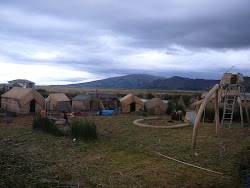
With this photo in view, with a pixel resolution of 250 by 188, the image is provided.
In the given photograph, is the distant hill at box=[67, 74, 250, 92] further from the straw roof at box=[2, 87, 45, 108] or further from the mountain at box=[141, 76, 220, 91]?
the straw roof at box=[2, 87, 45, 108]

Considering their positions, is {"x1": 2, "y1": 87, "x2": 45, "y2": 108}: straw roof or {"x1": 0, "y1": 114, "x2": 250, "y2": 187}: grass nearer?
{"x1": 0, "y1": 114, "x2": 250, "y2": 187}: grass

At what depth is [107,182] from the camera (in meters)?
3.81

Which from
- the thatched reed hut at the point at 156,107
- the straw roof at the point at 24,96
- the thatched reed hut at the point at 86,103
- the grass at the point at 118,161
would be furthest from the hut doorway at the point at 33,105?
the thatched reed hut at the point at 156,107

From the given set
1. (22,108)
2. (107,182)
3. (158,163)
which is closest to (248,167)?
(158,163)

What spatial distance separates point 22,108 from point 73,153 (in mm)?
10239

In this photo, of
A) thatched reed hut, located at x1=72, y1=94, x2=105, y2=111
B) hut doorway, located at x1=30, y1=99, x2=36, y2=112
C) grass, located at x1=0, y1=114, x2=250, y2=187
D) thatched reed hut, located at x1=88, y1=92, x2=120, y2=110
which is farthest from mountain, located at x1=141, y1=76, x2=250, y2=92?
grass, located at x1=0, y1=114, x2=250, y2=187

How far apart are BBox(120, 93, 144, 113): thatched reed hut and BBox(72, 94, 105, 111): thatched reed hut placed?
6.06 ft

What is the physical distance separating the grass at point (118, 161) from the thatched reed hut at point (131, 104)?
33.0 feet

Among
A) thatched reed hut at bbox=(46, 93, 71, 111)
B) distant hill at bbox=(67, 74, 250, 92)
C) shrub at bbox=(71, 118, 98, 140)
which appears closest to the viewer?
shrub at bbox=(71, 118, 98, 140)

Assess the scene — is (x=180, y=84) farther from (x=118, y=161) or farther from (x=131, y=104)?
(x=118, y=161)

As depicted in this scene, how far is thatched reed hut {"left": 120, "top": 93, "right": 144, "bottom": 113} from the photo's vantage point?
17.9m

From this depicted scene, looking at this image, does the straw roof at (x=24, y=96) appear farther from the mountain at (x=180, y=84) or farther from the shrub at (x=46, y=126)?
the mountain at (x=180, y=84)

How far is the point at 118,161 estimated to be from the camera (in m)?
5.07

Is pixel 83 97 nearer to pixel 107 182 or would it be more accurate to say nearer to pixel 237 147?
pixel 237 147
